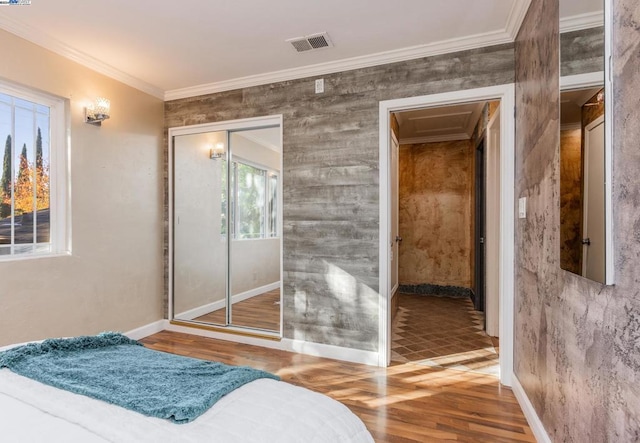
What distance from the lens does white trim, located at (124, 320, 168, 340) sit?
137 inches

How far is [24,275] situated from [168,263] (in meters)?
1.37

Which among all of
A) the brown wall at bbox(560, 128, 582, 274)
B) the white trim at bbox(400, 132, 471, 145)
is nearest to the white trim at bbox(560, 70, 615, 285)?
the brown wall at bbox(560, 128, 582, 274)

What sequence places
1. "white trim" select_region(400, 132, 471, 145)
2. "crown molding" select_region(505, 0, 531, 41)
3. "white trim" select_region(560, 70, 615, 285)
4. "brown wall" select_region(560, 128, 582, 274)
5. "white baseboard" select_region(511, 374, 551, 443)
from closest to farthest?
"white trim" select_region(560, 70, 615, 285) < "brown wall" select_region(560, 128, 582, 274) < "white baseboard" select_region(511, 374, 551, 443) < "crown molding" select_region(505, 0, 531, 41) < "white trim" select_region(400, 132, 471, 145)

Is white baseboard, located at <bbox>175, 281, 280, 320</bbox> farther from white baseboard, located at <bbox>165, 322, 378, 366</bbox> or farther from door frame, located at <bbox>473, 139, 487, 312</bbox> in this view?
door frame, located at <bbox>473, 139, 487, 312</bbox>

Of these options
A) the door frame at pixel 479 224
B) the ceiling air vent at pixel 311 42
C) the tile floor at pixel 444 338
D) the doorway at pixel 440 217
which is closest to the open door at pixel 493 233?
the tile floor at pixel 444 338

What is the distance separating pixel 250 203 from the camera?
3.86 meters

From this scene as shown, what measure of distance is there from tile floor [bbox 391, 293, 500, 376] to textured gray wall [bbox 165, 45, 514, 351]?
0.57 metres

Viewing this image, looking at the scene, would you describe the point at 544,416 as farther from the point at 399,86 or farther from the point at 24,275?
the point at 24,275

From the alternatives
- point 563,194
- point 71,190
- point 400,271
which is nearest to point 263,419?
point 563,194

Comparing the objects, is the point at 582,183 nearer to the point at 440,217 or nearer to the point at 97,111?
the point at 97,111

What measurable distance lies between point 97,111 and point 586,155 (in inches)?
136

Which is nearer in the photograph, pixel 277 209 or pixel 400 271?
pixel 277 209

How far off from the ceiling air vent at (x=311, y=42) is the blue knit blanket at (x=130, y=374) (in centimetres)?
238

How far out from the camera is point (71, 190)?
2936 millimetres
